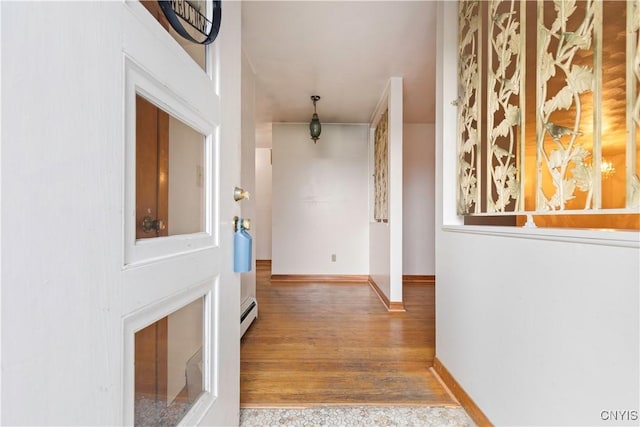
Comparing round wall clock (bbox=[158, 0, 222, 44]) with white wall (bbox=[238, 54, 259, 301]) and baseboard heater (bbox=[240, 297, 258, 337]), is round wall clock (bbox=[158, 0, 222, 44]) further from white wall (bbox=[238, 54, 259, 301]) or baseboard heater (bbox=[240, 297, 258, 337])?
baseboard heater (bbox=[240, 297, 258, 337])

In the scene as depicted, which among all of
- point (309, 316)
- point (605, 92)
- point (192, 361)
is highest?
point (605, 92)

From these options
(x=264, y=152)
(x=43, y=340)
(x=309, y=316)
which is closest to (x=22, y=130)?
(x=43, y=340)

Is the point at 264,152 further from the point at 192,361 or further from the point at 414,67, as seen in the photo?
the point at 192,361

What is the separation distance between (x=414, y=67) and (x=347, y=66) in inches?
24.9

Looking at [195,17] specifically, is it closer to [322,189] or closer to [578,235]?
[578,235]

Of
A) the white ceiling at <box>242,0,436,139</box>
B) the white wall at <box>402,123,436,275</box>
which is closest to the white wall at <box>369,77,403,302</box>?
the white ceiling at <box>242,0,436,139</box>

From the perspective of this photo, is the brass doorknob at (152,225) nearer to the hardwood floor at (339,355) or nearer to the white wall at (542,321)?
the white wall at (542,321)

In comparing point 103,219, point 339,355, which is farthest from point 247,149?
point 103,219

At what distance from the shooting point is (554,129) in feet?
3.15

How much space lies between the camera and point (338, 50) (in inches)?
99.3

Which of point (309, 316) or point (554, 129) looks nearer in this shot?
point (554, 129)

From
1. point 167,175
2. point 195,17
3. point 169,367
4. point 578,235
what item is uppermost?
point 195,17

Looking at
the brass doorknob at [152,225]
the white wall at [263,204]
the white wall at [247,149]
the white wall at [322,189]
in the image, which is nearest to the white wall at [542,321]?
the brass doorknob at [152,225]

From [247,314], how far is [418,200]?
3218 mm
